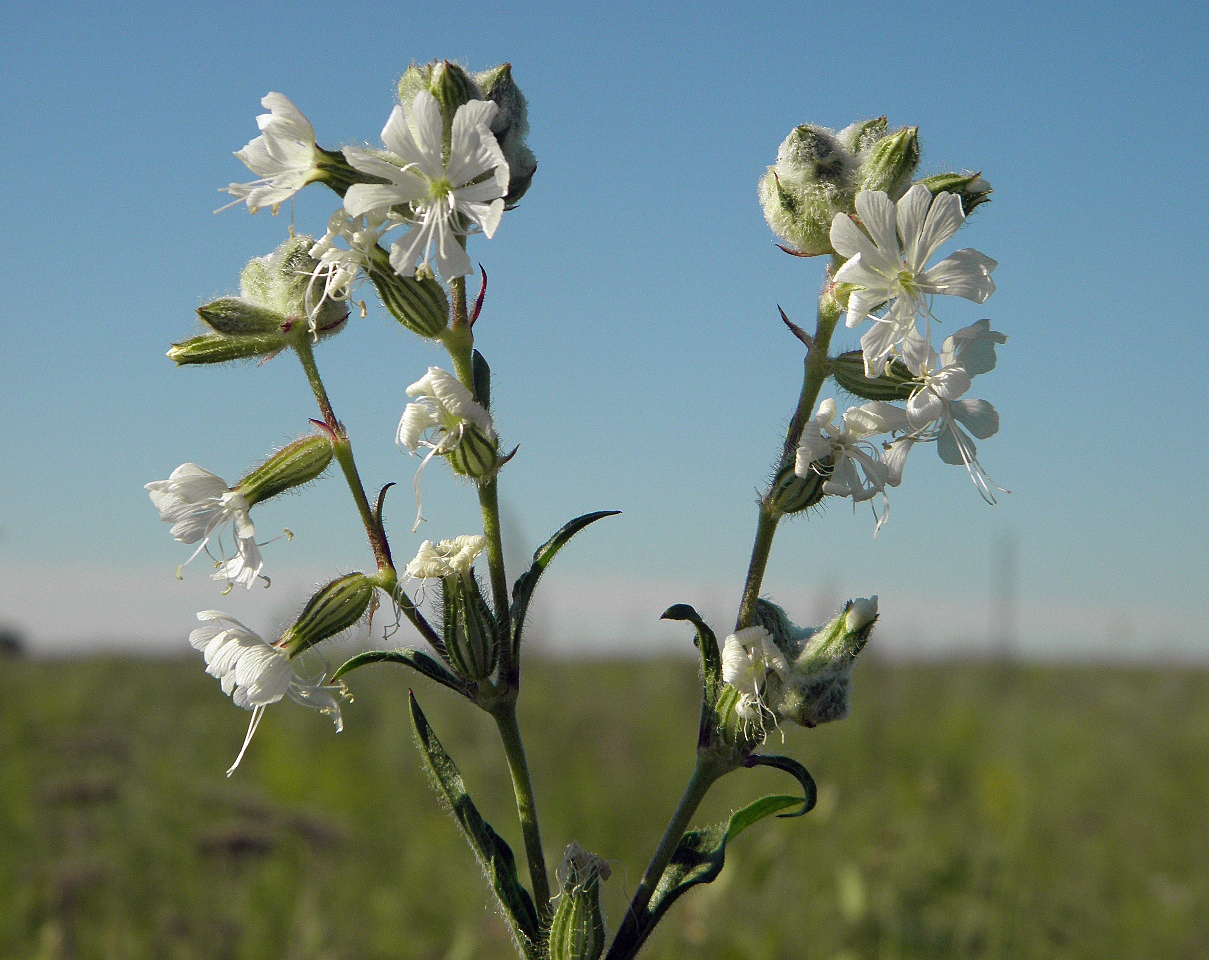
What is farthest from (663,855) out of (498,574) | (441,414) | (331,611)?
(441,414)

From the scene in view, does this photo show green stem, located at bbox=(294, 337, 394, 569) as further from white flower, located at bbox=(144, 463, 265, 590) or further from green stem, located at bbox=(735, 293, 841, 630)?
Answer: green stem, located at bbox=(735, 293, 841, 630)

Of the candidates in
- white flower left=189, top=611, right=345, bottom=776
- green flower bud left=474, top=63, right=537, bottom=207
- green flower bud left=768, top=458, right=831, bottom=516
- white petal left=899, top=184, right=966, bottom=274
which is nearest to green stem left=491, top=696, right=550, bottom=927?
white flower left=189, top=611, right=345, bottom=776

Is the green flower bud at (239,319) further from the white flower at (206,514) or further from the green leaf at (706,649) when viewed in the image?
the green leaf at (706,649)

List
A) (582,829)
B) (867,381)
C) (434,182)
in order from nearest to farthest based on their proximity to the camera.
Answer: (434,182)
(867,381)
(582,829)

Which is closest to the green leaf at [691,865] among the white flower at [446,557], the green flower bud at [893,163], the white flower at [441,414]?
the white flower at [446,557]

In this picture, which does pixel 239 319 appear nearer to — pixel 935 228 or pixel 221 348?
pixel 221 348

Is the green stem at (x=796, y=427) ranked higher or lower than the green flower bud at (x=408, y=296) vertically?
lower
